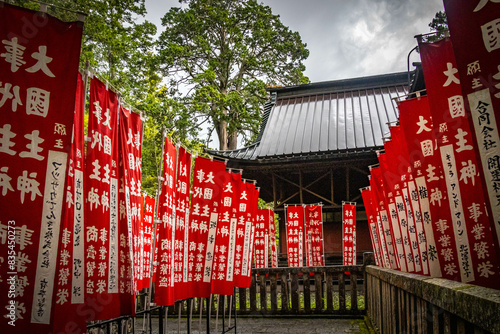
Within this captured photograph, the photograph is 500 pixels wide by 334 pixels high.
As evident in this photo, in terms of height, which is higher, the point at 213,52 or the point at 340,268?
the point at 213,52

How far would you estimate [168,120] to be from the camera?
1576 centimetres

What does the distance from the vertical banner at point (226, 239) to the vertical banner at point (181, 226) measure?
1.13 meters

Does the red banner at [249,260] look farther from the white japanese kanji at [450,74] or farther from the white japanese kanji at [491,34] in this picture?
the white japanese kanji at [491,34]

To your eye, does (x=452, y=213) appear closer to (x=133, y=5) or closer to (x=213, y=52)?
(x=133, y=5)

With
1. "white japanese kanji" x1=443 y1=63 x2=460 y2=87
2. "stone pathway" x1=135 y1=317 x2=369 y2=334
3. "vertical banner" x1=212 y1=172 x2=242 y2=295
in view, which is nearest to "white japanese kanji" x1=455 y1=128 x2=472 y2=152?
"white japanese kanji" x1=443 y1=63 x2=460 y2=87

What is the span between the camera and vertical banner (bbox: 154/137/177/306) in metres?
4.80

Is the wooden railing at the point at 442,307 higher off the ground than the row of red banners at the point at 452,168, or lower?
lower

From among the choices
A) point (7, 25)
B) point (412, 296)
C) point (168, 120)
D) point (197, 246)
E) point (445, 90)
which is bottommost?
point (412, 296)

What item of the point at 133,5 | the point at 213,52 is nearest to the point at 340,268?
the point at 133,5

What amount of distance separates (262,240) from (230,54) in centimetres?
1258

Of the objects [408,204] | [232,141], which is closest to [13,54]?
[408,204]

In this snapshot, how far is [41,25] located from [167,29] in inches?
773

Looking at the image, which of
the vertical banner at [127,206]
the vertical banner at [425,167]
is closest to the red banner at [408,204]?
the vertical banner at [425,167]

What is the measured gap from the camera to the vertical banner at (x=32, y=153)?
2.58 meters
